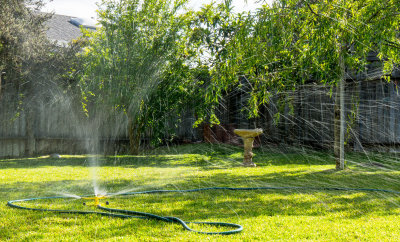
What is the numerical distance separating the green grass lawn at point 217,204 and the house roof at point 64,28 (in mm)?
6738

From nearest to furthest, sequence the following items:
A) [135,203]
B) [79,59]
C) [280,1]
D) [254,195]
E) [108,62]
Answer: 1. [135,203]
2. [254,195]
3. [280,1]
4. [108,62]
5. [79,59]

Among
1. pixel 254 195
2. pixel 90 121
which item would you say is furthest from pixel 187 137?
pixel 254 195

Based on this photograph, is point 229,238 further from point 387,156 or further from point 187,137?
point 187,137

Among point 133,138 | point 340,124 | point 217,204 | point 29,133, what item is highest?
point 340,124

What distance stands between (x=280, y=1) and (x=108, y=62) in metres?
5.11

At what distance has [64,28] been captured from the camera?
1405cm

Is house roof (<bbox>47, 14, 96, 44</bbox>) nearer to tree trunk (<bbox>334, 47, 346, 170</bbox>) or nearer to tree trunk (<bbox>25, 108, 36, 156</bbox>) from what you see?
tree trunk (<bbox>25, 108, 36, 156</bbox>)

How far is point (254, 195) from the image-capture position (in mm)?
4758

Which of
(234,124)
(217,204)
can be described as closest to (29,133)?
(234,124)

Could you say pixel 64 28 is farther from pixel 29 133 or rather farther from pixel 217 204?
pixel 217 204

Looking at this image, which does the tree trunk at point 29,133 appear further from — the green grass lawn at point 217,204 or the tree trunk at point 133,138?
the green grass lawn at point 217,204

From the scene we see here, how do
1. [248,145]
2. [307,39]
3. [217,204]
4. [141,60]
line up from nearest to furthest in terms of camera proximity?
[217,204] < [307,39] < [248,145] < [141,60]

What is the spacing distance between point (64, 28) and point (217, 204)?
11.8m

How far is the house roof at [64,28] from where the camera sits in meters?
13.0
